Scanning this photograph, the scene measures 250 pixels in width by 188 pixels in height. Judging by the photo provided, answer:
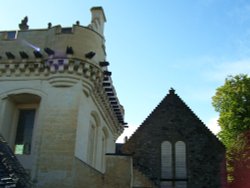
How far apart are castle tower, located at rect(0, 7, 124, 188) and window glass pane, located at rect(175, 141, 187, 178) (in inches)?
275

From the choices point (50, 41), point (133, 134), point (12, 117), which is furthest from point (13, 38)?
point (133, 134)

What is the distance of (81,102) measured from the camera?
16.0 m

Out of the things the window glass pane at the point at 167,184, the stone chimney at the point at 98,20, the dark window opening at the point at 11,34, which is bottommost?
the window glass pane at the point at 167,184

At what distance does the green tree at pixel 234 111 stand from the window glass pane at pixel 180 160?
3384 millimetres

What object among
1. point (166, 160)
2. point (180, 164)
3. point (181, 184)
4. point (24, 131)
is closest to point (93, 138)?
point (24, 131)

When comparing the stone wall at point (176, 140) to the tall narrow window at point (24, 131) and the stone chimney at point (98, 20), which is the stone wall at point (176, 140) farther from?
the tall narrow window at point (24, 131)

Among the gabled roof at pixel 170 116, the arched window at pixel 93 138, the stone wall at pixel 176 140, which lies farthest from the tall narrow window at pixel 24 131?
the gabled roof at pixel 170 116

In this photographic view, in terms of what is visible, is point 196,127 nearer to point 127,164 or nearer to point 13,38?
point 127,164

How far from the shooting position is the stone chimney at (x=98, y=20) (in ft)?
61.4

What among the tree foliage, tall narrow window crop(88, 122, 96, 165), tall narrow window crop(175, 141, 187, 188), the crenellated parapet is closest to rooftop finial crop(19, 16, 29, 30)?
the crenellated parapet

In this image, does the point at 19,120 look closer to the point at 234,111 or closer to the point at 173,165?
the point at 173,165

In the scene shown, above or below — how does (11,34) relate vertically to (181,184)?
above

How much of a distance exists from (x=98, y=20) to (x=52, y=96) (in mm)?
5222

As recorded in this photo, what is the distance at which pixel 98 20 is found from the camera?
19344 millimetres
